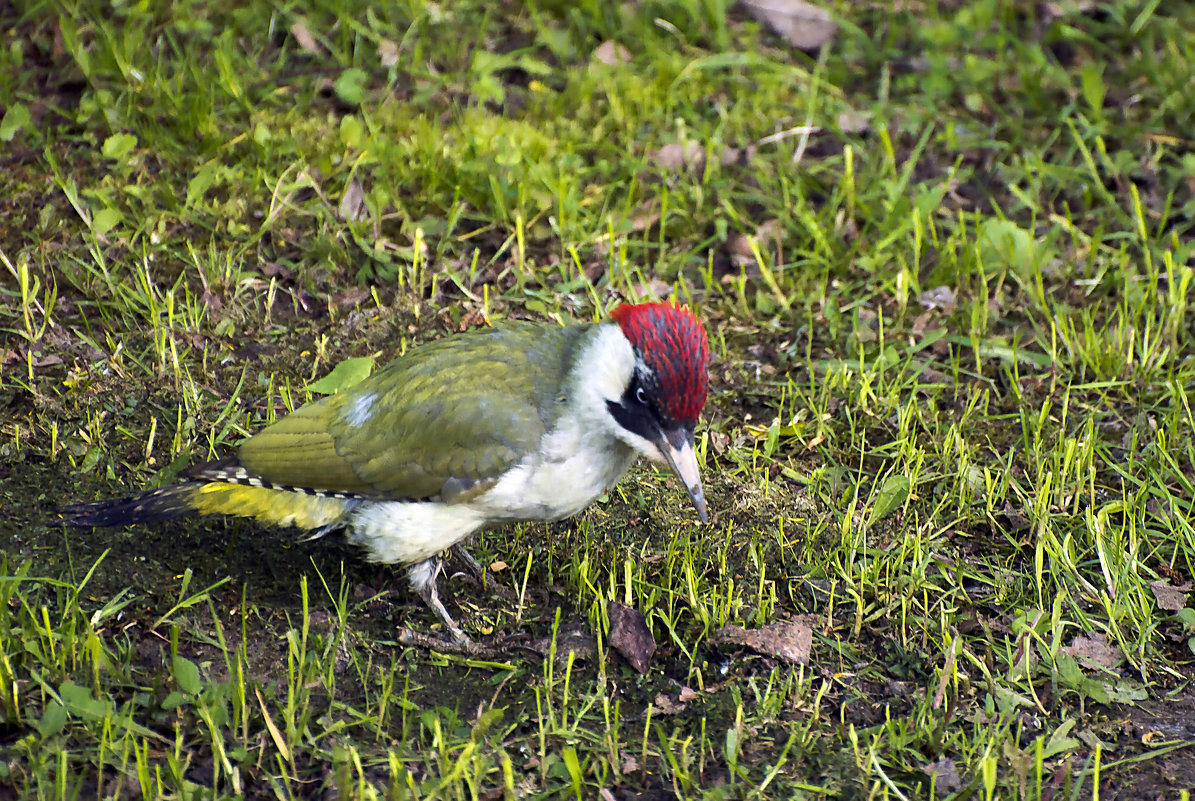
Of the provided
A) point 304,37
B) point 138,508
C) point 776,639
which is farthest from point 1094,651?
point 304,37

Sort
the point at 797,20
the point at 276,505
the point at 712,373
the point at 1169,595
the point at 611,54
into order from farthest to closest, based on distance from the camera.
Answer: the point at 797,20
the point at 611,54
the point at 712,373
the point at 1169,595
the point at 276,505

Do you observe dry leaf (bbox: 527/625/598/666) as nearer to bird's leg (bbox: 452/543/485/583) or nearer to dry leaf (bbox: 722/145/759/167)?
bird's leg (bbox: 452/543/485/583)

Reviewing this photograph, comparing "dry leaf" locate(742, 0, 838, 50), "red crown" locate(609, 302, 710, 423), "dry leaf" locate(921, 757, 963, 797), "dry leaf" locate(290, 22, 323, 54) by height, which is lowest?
"dry leaf" locate(921, 757, 963, 797)

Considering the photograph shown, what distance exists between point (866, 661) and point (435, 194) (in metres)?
2.94

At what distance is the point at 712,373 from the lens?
5.02m

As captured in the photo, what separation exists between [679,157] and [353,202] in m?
1.56

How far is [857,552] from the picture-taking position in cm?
412

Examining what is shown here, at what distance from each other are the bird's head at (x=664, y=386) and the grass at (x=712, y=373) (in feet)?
1.47

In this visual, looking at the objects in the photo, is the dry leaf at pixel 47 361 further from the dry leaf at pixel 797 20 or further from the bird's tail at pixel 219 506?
the dry leaf at pixel 797 20

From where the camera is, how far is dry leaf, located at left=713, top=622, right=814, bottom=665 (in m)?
3.63

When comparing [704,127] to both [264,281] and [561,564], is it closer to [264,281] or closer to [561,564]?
[264,281]

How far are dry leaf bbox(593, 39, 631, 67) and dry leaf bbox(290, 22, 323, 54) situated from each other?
1418 millimetres

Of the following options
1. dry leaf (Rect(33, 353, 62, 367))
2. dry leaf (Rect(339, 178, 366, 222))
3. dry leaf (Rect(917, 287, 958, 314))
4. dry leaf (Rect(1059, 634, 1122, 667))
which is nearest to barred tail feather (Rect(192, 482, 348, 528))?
dry leaf (Rect(33, 353, 62, 367))

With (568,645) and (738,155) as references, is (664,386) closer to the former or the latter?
(568,645)
